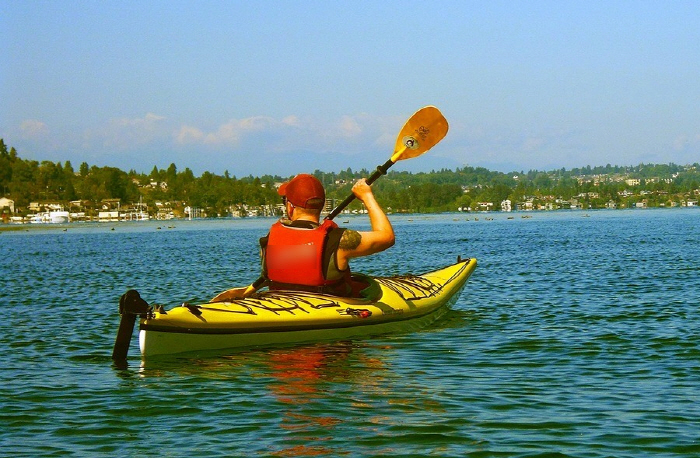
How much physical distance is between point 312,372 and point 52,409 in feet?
9.70

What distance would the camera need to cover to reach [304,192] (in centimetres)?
1216

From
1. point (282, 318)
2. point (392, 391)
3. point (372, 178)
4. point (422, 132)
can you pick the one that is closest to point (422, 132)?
point (422, 132)

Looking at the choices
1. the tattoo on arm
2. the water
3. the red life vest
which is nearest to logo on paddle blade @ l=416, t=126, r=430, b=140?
the water

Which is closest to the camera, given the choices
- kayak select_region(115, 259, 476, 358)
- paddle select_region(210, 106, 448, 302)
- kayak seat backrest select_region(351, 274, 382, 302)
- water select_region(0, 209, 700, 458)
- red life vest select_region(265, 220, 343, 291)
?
water select_region(0, 209, 700, 458)

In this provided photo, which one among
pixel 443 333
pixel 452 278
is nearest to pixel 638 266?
pixel 452 278

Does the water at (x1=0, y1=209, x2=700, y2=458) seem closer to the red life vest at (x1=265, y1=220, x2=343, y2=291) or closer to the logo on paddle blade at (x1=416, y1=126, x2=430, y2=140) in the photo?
the red life vest at (x1=265, y1=220, x2=343, y2=291)

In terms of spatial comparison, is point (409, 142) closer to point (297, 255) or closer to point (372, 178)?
point (372, 178)

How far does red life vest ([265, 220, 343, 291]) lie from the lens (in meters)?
12.1

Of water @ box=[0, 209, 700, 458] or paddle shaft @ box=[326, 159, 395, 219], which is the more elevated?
paddle shaft @ box=[326, 159, 395, 219]

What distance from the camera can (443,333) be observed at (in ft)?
46.6

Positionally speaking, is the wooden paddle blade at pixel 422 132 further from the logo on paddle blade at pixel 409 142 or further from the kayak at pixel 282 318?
the kayak at pixel 282 318

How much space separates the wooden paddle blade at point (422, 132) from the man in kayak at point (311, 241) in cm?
334

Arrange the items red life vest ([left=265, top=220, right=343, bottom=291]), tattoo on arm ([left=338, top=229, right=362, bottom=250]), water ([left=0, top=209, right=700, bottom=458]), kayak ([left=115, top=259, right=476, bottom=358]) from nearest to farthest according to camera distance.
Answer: water ([left=0, top=209, right=700, bottom=458])
kayak ([left=115, top=259, right=476, bottom=358])
tattoo on arm ([left=338, top=229, right=362, bottom=250])
red life vest ([left=265, top=220, right=343, bottom=291])

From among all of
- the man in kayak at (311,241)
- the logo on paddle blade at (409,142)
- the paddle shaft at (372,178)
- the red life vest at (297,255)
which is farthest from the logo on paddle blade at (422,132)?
the red life vest at (297,255)
